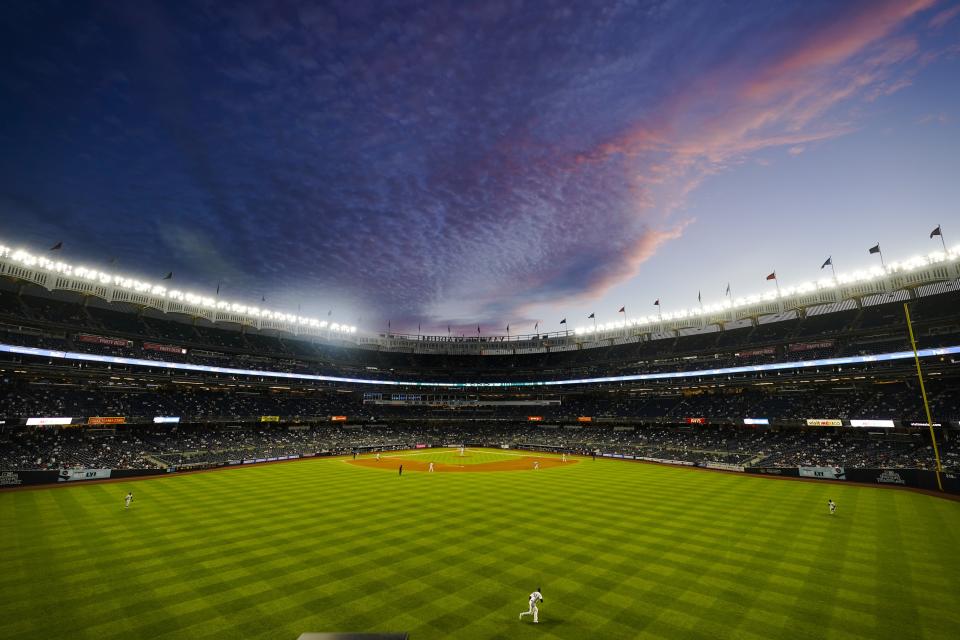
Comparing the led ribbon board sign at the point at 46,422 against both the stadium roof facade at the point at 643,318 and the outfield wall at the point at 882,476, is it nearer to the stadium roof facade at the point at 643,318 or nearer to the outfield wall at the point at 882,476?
the stadium roof facade at the point at 643,318

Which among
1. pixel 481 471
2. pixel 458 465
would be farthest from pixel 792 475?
pixel 458 465

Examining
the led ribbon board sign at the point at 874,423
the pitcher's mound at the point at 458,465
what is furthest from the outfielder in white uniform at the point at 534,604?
the led ribbon board sign at the point at 874,423

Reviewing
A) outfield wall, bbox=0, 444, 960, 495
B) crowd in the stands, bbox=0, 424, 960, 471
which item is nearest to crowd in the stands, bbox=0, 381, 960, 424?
crowd in the stands, bbox=0, 424, 960, 471

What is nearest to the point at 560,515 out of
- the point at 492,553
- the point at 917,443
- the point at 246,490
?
the point at 492,553

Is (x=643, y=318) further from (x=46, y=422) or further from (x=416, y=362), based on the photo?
(x=46, y=422)

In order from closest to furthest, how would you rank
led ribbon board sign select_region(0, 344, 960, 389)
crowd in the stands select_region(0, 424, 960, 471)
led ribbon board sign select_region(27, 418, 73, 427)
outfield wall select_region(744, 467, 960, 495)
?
outfield wall select_region(744, 467, 960, 495), crowd in the stands select_region(0, 424, 960, 471), led ribbon board sign select_region(27, 418, 73, 427), led ribbon board sign select_region(0, 344, 960, 389)

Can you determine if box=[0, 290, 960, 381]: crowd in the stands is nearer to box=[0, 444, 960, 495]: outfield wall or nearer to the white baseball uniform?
box=[0, 444, 960, 495]: outfield wall

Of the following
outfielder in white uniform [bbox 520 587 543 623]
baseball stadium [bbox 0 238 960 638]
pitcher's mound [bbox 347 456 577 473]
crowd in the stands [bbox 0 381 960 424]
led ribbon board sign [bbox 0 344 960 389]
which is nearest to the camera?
outfielder in white uniform [bbox 520 587 543 623]
